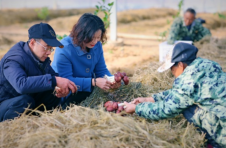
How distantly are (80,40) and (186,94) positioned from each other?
1586 millimetres

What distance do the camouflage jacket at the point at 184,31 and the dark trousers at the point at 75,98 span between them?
3.49 meters

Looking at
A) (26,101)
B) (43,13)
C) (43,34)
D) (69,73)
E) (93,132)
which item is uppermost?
(43,13)

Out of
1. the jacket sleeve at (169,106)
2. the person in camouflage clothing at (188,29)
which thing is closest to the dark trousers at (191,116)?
the jacket sleeve at (169,106)

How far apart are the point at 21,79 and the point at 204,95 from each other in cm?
180

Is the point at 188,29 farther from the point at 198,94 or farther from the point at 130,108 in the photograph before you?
the point at 198,94

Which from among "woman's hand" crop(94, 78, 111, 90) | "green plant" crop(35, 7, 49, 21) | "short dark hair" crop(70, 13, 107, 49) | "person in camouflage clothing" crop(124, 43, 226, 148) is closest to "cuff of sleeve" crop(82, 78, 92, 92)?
"woman's hand" crop(94, 78, 111, 90)

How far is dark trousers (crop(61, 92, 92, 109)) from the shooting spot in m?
3.38

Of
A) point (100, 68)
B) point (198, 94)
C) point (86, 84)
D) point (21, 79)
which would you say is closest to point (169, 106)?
point (198, 94)

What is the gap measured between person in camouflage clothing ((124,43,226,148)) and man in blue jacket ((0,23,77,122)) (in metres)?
1.15

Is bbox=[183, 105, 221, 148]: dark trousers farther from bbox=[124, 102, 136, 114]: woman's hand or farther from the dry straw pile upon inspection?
bbox=[124, 102, 136, 114]: woman's hand

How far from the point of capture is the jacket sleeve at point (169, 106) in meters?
2.23

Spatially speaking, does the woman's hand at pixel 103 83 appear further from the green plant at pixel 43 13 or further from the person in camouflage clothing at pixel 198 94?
the green plant at pixel 43 13

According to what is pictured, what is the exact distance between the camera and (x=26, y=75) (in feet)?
8.61

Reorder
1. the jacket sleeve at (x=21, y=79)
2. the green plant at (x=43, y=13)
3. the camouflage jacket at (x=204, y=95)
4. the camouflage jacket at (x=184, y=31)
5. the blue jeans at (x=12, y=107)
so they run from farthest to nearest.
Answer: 1. the green plant at (x=43, y=13)
2. the camouflage jacket at (x=184, y=31)
3. the blue jeans at (x=12, y=107)
4. the jacket sleeve at (x=21, y=79)
5. the camouflage jacket at (x=204, y=95)
